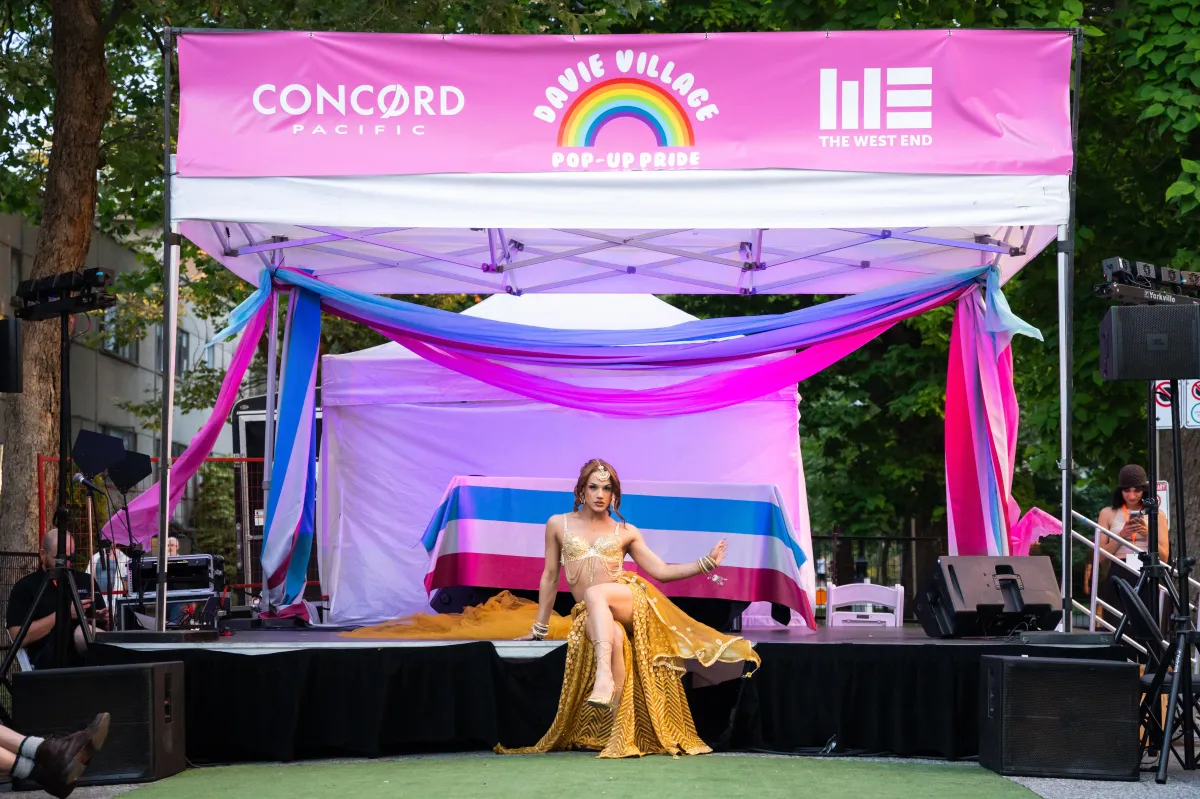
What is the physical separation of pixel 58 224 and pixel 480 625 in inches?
259

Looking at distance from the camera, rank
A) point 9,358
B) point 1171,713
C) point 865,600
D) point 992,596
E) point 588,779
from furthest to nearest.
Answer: point 865,600
point 992,596
point 9,358
point 1171,713
point 588,779

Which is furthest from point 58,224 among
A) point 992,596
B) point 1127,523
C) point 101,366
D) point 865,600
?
point 101,366

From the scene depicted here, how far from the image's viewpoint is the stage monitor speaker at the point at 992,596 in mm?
8172

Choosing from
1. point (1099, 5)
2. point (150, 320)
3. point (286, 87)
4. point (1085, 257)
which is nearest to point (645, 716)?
point (286, 87)

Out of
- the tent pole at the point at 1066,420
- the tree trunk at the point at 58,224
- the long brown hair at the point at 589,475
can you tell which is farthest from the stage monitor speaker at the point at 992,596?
the tree trunk at the point at 58,224

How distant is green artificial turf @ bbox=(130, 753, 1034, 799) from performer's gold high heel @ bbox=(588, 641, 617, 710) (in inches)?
10.9

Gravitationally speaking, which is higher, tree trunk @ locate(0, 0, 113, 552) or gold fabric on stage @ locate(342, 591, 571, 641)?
tree trunk @ locate(0, 0, 113, 552)

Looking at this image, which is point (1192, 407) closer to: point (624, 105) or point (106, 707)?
point (624, 105)

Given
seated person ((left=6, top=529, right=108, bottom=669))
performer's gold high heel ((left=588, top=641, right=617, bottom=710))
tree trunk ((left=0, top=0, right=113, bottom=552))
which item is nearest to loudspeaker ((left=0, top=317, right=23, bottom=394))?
seated person ((left=6, top=529, right=108, bottom=669))

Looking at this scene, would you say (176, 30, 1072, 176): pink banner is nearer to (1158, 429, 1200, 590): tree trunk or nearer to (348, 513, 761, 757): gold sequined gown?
(348, 513, 761, 757): gold sequined gown

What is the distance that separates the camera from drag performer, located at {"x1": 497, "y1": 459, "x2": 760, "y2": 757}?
7086 millimetres

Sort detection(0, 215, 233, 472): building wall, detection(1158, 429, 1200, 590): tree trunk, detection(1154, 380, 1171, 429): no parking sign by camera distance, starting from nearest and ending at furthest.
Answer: detection(1154, 380, 1171, 429): no parking sign
detection(1158, 429, 1200, 590): tree trunk
detection(0, 215, 233, 472): building wall

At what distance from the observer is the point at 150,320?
23.2 metres

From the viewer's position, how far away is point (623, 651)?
7148 millimetres
